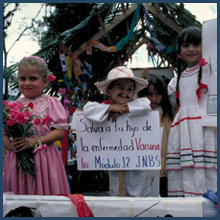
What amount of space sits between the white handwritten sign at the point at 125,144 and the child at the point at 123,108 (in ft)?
0.23

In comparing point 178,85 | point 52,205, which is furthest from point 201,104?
point 52,205

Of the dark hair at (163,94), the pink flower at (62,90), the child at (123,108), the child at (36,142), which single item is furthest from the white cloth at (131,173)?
the pink flower at (62,90)

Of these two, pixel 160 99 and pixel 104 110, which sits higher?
pixel 160 99

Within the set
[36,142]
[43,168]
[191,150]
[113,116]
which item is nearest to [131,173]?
[113,116]

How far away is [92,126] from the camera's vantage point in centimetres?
262

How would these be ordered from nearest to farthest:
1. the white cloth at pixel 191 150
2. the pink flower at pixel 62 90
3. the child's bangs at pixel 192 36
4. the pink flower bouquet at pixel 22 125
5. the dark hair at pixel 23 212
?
the dark hair at pixel 23 212 < the pink flower bouquet at pixel 22 125 < the white cloth at pixel 191 150 < the child's bangs at pixel 192 36 < the pink flower at pixel 62 90

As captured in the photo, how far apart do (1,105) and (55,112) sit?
0.45 m

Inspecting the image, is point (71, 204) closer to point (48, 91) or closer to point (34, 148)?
point (34, 148)

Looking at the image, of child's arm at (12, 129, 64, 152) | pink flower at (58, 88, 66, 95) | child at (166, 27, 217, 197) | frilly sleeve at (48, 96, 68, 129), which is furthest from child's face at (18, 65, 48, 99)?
pink flower at (58, 88, 66, 95)

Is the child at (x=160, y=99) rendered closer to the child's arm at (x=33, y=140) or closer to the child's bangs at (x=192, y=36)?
the child's bangs at (x=192, y=36)

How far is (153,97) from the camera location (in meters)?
3.51

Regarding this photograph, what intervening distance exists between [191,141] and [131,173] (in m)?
0.67

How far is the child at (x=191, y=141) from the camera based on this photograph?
2.89 metres

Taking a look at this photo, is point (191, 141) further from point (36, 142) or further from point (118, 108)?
point (36, 142)
